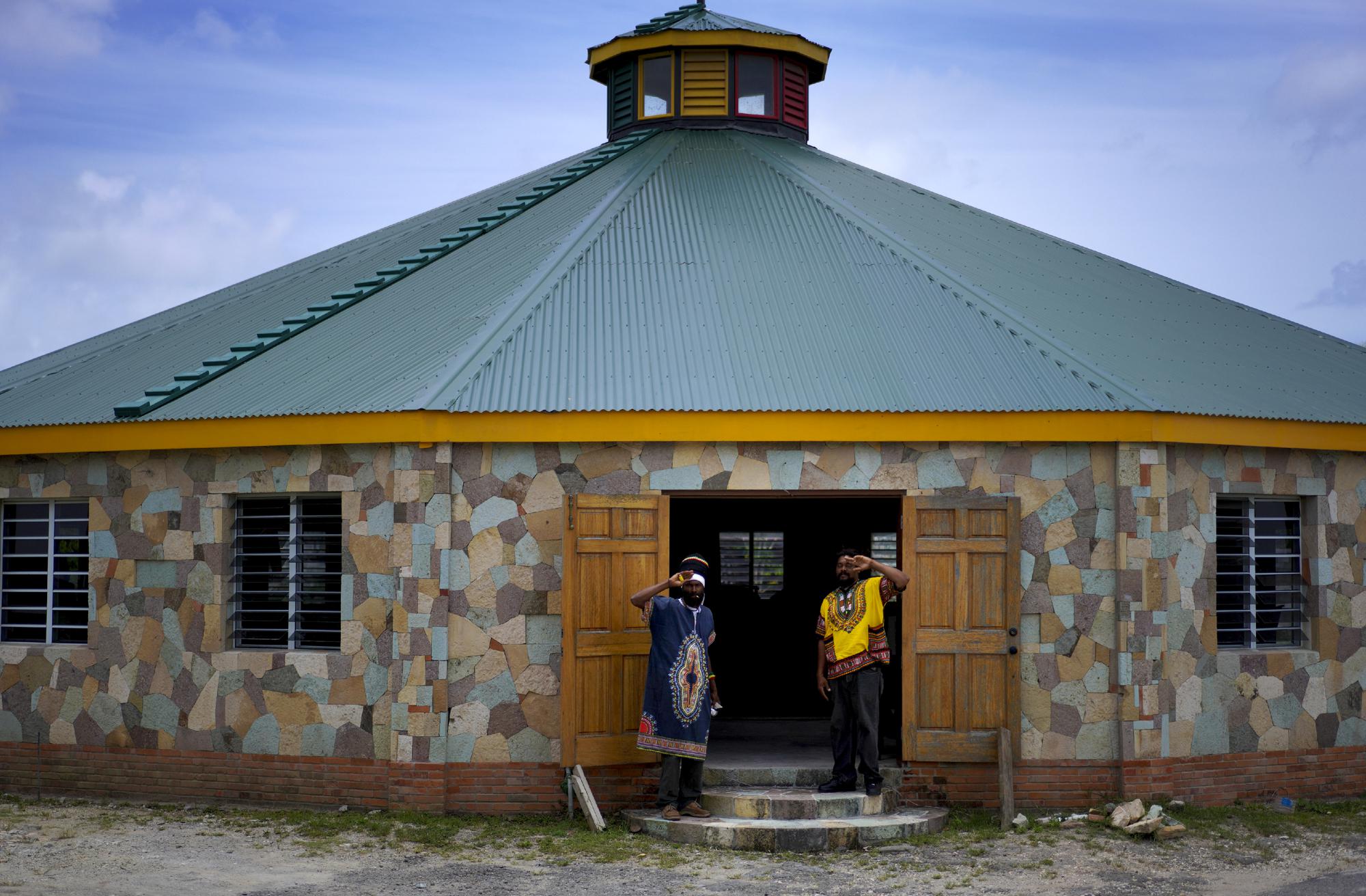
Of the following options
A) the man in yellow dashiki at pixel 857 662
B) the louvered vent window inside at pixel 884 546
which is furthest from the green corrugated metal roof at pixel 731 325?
the louvered vent window inside at pixel 884 546

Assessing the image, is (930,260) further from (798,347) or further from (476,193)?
(476,193)

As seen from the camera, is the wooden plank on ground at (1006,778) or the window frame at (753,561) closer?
the wooden plank on ground at (1006,778)

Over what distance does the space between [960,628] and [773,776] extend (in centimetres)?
180

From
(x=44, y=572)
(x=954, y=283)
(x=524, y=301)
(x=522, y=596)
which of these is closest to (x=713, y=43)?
(x=954, y=283)

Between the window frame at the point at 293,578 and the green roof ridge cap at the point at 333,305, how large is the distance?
123cm

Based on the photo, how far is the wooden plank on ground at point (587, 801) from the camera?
34.7ft

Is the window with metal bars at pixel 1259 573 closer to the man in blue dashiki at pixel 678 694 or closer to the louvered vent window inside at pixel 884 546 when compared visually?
the man in blue dashiki at pixel 678 694

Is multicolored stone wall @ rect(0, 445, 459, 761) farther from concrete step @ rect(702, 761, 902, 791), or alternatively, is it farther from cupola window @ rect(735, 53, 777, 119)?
cupola window @ rect(735, 53, 777, 119)

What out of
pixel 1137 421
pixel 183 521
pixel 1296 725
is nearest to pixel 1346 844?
pixel 1296 725

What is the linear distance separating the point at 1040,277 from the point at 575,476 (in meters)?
5.63

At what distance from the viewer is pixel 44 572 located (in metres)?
13.1

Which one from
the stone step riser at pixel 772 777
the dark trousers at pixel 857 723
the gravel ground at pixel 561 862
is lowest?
the gravel ground at pixel 561 862

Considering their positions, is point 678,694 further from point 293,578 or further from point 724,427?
point 293,578

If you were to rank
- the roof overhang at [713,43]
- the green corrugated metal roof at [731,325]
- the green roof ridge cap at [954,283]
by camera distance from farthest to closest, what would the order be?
the roof overhang at [713,43] < the green roof ridge cap at [954,283] < the green corrugated metal roof at [731,325]
